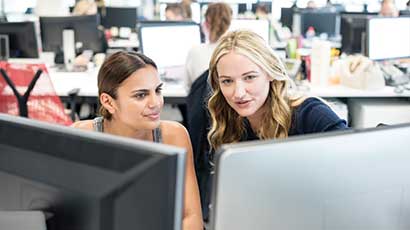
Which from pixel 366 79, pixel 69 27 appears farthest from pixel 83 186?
pixel 69 27

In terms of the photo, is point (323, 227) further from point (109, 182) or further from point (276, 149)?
point (109, 182)

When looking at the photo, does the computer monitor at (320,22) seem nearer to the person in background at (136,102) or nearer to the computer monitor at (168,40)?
the computer monitor at (168,40)

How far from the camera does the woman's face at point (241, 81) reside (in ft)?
4.61

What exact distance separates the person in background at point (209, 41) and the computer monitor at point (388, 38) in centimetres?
107

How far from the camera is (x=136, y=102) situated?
4.72 feet

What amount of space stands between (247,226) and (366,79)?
2.91 metres

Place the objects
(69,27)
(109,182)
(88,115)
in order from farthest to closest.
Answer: (69,27), (88,115), (109,182)

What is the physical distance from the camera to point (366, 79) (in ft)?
11.5

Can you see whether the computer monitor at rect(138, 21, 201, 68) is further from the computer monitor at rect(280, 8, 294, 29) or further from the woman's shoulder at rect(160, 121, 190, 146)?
the computer monitor at rect(280, 8, 294, 29)

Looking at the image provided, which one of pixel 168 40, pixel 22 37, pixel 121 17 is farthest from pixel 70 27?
pixel 121 17

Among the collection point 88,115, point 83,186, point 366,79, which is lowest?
point 88,115

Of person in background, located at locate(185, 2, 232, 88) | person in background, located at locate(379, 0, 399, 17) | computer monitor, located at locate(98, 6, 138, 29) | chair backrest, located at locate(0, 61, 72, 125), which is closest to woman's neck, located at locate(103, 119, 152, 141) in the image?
chair backrest, located at locate(0, 61, 72, 125)

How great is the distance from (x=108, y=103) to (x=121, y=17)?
5.38 meters

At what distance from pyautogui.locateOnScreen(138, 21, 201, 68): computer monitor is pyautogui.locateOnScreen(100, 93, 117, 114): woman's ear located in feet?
7.36
